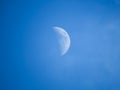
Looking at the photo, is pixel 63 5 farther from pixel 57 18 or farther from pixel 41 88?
pixel 41 88

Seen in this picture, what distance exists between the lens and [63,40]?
289 centimetres

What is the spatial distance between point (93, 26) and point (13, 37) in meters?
1.32

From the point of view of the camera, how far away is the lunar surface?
2.87 metres

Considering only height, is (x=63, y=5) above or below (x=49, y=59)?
above

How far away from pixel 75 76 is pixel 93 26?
88 cm

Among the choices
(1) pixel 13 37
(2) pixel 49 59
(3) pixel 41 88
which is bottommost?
(3) pixel 41 88

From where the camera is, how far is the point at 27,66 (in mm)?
2781

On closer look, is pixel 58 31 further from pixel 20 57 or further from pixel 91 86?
pixel 91 86

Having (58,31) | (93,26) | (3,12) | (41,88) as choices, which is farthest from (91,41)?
(3,12)

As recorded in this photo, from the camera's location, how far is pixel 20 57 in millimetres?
2771

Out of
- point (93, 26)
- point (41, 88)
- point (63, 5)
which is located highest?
Answer: point (63, 5)

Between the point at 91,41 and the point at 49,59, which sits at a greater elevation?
the point at 91,41

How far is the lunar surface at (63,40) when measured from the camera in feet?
9.41

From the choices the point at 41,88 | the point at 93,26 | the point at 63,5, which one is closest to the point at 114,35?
the point at 93,26
